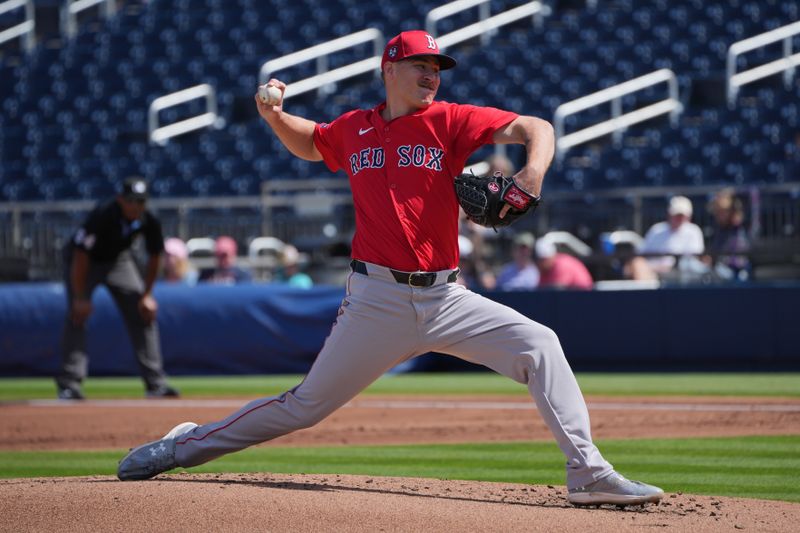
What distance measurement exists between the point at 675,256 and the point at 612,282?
0.95 meters

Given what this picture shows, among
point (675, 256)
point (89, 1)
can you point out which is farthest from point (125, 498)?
point (89, 1)

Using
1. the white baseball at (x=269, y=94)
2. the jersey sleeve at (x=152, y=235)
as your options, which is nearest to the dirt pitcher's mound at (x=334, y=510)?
the white baseball at (x=269, y=94)

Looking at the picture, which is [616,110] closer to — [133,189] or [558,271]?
[558,271]

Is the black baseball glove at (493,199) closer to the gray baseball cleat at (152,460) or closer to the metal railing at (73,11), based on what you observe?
the gray baseball cleat at (152,460)

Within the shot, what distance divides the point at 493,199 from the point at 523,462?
258 centimetres

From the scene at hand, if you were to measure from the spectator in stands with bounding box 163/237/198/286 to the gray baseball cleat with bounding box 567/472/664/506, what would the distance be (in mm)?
10333

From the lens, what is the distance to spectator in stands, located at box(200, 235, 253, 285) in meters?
14.1

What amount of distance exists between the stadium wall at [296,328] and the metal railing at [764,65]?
24.6 ft

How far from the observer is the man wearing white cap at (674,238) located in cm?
1323

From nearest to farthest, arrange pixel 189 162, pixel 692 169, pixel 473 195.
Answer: pixel 473 195 < pixel 692 169 < pixel 189 162

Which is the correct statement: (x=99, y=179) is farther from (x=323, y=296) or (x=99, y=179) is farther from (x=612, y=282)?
(x=612, y=282)

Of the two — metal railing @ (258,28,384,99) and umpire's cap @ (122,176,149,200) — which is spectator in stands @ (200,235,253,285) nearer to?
umpire's cap @ (122,176,149,200)

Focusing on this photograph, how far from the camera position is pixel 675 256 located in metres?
13.0

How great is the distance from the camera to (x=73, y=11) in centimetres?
2622
